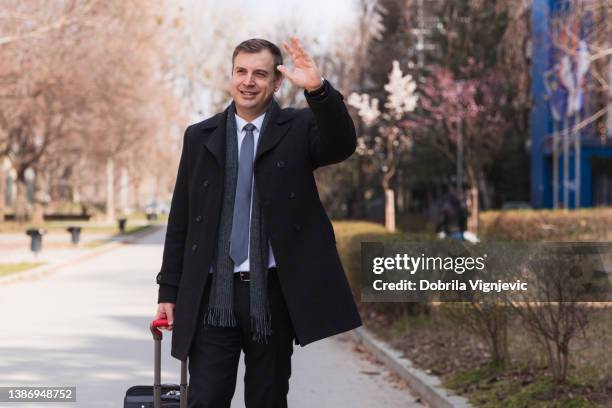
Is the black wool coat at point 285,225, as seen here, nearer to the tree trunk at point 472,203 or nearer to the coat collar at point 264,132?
the coat collar at point 264,132

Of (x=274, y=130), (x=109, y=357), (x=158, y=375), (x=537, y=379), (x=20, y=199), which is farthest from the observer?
(x=20, y=199)

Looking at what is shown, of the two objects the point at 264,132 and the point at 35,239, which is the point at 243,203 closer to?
the point at 264,132

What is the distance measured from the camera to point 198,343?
403cm

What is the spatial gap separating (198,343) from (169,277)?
0.31 m

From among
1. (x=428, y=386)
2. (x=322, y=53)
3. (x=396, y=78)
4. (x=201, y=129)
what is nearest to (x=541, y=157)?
(x=322, y=53)

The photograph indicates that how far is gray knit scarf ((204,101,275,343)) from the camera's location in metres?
3.90

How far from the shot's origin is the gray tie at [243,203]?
3.94 metres

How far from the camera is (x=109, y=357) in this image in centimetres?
980

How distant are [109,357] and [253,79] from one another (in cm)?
630

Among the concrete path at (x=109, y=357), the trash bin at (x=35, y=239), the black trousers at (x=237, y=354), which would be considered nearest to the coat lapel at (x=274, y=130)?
the black trousers at (x=237, y=354)

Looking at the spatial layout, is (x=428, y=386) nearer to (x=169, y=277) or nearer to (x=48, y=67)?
(x=169, y=277)

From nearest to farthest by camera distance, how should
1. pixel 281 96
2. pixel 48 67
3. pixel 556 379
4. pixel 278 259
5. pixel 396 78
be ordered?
pixel 278 259 → pixel 556 379 → pixel 396 78 → pixel 48 67 → pixel 281 96

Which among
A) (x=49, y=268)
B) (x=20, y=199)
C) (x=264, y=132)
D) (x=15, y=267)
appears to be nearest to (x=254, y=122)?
(x=264, y=132)

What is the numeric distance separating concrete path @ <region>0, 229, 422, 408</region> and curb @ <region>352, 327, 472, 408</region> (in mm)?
110
